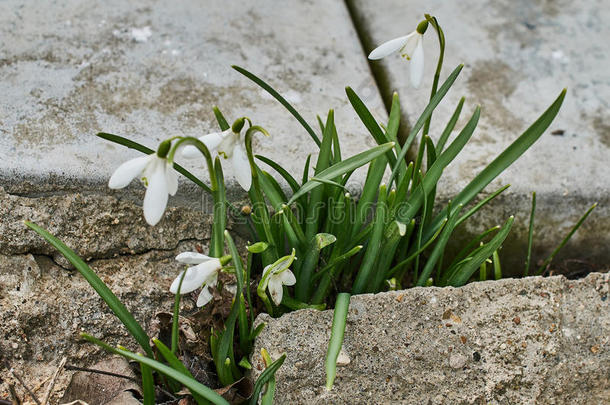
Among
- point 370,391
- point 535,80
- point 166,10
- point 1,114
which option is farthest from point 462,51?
point 1,114

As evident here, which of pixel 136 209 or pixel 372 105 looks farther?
pixel 372 105

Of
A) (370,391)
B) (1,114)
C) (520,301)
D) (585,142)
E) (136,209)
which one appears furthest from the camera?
(585,142)

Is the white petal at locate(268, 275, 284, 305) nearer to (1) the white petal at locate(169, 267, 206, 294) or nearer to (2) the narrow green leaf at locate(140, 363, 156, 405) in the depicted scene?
(1) the white petal at locate(169, 267, 206, 294)

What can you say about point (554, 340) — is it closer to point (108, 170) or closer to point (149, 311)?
point (149, 311)

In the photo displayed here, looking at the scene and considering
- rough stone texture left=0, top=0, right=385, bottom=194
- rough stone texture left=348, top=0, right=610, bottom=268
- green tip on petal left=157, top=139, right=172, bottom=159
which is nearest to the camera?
green tip on petal left=157, top=139, right=172, bottom=159

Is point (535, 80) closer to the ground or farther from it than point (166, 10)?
closer to the ground

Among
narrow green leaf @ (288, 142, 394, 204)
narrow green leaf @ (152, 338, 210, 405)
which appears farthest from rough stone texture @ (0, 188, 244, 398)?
narrow green leaf @ (288, 142, 394, 204)
